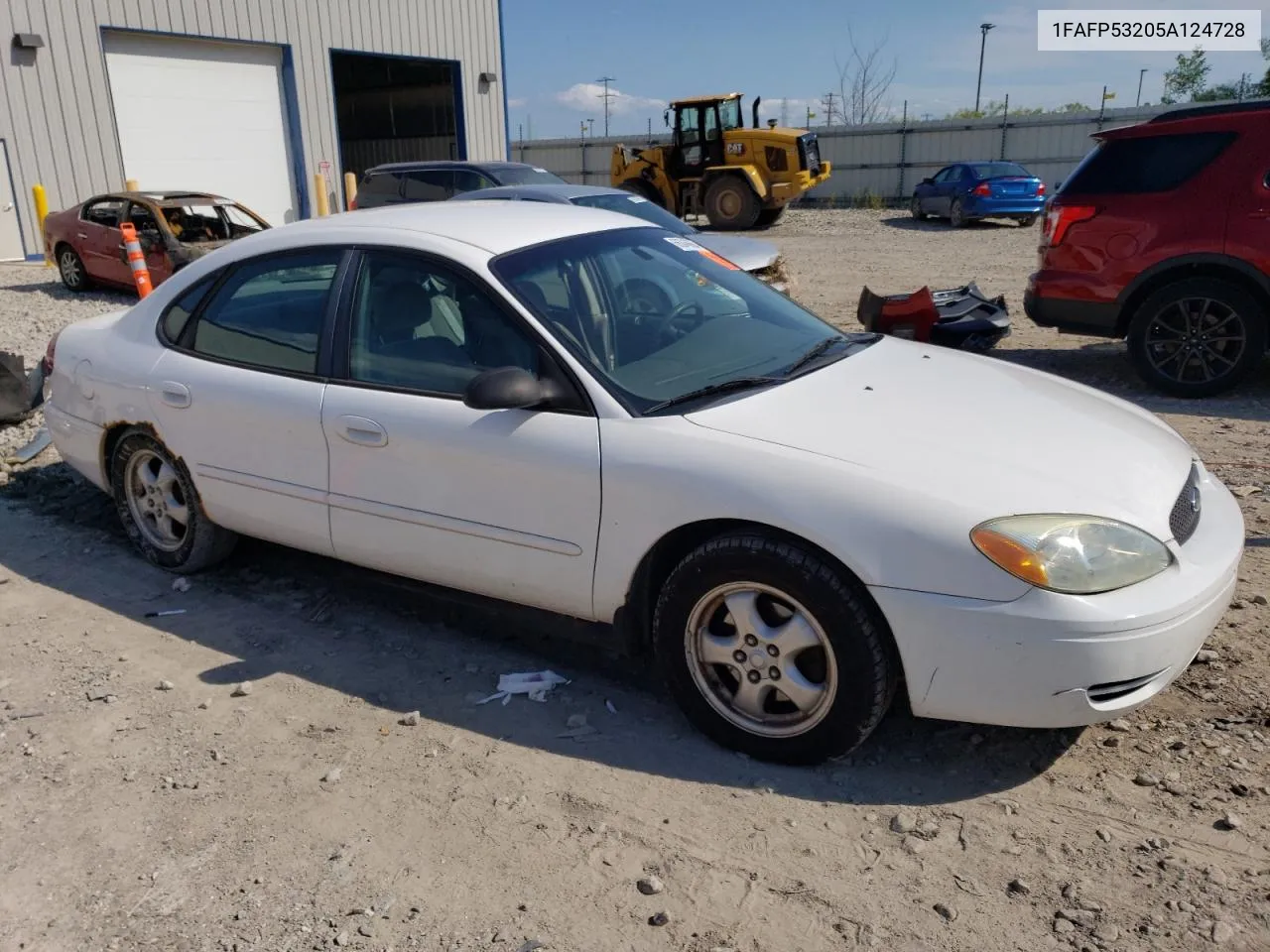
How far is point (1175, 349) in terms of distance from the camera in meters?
7.49

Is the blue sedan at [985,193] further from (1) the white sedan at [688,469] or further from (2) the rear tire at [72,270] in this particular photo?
(1) the white sedan at [688,469]

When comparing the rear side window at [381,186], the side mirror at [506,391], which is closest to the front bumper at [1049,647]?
the side mirror at [506,391]

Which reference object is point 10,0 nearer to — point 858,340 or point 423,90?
point 423,90

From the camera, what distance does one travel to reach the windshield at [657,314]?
3.53m

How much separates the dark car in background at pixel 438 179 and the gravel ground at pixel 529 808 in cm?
1099

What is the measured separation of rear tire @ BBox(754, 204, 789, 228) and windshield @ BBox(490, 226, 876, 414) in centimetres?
2055

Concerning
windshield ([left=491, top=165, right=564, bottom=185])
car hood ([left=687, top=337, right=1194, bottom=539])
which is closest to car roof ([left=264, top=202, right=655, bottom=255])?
car hood ([left=687, top=337, right=1194, bottom=539])

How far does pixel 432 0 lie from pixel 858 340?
2289 centimetres

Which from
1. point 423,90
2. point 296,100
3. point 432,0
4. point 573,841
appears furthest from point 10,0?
point 573,841

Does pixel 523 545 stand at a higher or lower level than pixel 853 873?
higher

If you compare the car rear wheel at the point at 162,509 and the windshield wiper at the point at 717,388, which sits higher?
the windshield wiper at the point at 717,388

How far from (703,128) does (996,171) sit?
6670 mm

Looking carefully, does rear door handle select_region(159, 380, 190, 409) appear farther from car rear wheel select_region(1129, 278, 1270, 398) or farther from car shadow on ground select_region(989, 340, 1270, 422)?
car rear wheel select_region(1129, 278, 1270, 398)

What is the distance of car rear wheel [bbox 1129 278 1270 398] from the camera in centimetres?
726
